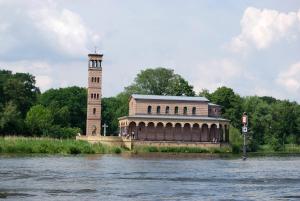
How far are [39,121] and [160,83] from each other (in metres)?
36.6

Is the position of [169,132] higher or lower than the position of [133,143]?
higher

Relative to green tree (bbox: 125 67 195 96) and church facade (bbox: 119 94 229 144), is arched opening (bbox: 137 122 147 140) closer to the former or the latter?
church facade (bbox: 119 94 229 144)

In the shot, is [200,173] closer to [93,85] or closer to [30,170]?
[30,170]

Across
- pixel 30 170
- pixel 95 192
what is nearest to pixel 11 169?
pixel 30 170

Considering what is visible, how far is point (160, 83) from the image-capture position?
14738 centimetres

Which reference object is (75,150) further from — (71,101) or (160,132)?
(71,101)

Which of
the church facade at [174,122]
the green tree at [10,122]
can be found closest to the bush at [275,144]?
the church facade at [174,122]

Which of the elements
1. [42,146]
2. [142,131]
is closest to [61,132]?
[142,131]

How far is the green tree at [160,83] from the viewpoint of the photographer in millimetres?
144625

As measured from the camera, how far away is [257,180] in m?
46.0

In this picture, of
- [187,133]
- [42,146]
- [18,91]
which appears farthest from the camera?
[18,91]

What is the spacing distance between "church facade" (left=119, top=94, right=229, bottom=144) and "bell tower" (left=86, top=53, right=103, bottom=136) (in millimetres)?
4972

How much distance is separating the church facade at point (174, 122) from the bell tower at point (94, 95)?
196 inches

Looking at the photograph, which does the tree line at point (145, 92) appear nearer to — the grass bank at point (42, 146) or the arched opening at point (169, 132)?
the arched opening at point (169, 132)
